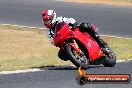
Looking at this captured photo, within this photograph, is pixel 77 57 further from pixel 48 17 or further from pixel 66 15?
pixel 66 15

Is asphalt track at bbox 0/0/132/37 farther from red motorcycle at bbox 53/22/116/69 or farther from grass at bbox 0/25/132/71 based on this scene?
red motorcycle at bbox 53/22/116/69

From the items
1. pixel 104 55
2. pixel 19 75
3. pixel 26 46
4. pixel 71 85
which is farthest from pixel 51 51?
pixel 71 85

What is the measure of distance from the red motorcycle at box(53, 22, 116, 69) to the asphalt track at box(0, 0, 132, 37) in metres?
10.3

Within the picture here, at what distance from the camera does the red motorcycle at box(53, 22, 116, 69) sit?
451 inches

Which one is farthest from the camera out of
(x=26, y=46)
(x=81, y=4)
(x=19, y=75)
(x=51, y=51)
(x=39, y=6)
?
(x=81, y=4)

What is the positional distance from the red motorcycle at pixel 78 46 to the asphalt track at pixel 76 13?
33.7 feet

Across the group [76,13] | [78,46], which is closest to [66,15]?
[76,13]

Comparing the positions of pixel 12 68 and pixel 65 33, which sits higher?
pixel 65 33

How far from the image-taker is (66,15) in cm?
2827

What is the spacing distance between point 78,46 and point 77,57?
390 mm

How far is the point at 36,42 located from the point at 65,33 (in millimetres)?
8097

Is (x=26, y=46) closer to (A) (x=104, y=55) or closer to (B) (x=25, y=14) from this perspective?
(A) (x=104, y=55)

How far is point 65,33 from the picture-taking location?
11672 mm

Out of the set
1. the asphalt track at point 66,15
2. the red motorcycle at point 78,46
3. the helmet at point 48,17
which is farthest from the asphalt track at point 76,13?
the helmet at point 48,17
